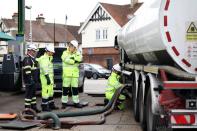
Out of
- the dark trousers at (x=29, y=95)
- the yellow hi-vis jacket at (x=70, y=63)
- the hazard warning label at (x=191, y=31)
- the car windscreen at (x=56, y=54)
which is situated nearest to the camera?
the hazard warning label at (x=191, y=31)

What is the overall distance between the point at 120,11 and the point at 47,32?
25483 millimetres

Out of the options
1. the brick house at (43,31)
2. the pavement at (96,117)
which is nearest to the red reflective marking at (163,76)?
the pavement at (96,117)

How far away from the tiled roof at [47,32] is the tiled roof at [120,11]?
19842 mm

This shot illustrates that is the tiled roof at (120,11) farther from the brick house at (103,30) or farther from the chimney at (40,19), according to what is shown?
the chimney at (40,19)

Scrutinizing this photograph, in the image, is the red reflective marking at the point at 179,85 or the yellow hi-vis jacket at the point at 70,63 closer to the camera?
the red reflective marking at the point at 179,85

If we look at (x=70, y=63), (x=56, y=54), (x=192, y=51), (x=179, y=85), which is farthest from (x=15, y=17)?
(x=179, y=85)

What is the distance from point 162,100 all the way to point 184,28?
1.25m

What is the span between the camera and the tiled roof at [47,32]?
78750 millimetres

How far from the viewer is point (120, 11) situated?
197 ft

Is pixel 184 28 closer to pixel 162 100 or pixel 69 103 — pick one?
pixel 162 100

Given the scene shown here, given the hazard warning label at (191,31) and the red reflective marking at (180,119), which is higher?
the hazard warning label at (191,31)

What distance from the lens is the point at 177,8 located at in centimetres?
795

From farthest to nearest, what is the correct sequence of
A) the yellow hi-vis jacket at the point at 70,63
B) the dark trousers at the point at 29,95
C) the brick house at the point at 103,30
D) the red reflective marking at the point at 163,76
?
the brick house at the point at 103,30 < the yellow hi-vis jacket at the point at 70,63 < the dark trousers at the point at 29,95 < the red reflective marking at the point at 163,76

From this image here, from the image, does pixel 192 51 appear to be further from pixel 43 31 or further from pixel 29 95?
pixel 43 31
